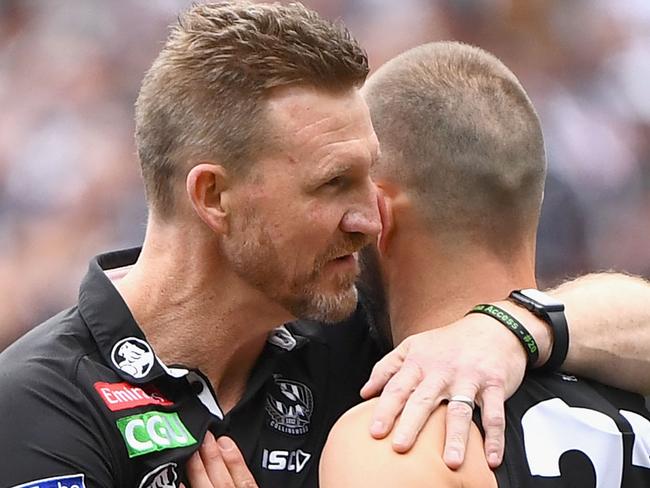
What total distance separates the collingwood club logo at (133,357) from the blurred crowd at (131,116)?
8.85ft

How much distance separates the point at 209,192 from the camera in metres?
2.21

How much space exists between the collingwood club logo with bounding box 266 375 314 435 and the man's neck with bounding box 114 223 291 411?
→ 2.7 inches

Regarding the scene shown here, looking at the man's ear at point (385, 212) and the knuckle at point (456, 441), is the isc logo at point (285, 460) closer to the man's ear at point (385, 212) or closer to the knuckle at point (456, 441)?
the man's ear at point (385, 212)

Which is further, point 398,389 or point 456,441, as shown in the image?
point 398,389

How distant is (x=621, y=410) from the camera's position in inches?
79.1

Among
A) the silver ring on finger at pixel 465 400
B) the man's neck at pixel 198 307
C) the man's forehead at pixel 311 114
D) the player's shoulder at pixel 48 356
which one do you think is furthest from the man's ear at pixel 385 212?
the player's shoulder at pixel 48 356

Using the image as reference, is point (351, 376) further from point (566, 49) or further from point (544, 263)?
point (566, 49)

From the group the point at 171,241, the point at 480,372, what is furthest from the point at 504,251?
the point at 171,241

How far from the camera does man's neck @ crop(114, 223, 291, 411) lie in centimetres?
220

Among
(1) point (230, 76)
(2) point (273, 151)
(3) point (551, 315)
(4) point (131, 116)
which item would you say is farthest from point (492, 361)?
(4) point (131, 116)

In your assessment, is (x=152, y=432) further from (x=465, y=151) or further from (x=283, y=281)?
(x=465, y=151)

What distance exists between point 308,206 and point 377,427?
545 mm

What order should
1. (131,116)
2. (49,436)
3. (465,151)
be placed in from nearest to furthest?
(49,436), (465,151), (131,116)

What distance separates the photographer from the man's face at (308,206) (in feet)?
7.13
